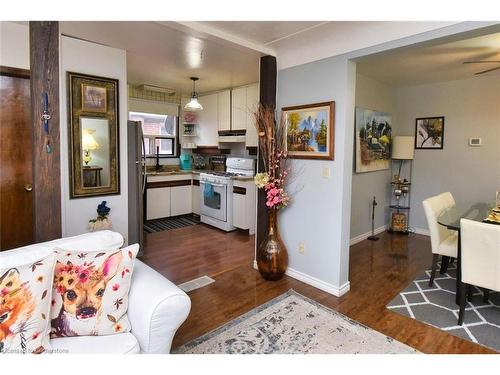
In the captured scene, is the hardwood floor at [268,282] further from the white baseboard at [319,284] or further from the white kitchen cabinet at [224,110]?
the white kitchen cabinet at [224,110]

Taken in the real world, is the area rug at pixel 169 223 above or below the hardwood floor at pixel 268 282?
above

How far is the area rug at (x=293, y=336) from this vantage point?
2.06 m

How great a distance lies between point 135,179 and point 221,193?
1529 millimetres

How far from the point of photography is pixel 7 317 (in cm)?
129

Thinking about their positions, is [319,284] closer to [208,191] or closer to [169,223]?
[208,191]

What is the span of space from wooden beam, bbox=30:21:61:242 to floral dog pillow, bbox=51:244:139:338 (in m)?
0.68

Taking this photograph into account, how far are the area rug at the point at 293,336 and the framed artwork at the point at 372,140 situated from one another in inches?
95.2

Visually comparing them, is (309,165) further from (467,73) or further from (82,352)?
(467,73)

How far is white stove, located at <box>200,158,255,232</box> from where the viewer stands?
16.1 feet

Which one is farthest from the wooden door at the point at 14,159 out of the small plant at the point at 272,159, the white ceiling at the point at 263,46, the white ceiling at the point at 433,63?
the white ceiling at the point at 433,63
